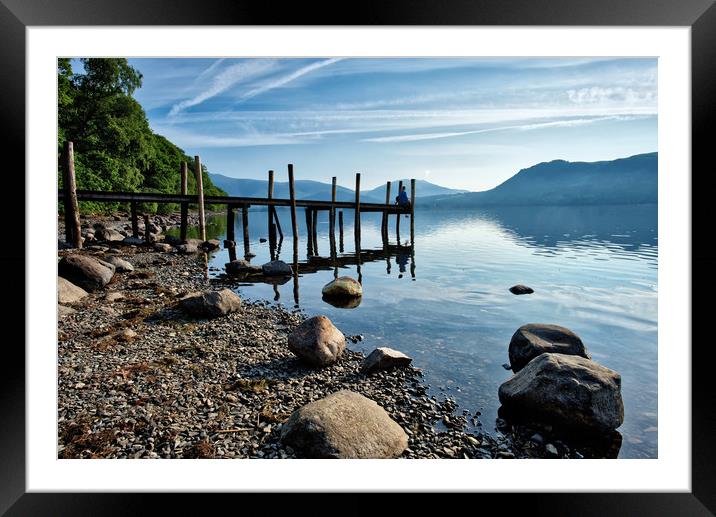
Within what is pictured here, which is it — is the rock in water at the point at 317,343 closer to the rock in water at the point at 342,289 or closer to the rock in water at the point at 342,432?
the rock in water at the point at 342,432

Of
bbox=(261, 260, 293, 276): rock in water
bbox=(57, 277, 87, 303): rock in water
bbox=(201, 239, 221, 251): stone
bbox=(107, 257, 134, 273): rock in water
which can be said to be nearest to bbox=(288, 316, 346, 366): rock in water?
bbox=(57, 277, 87, 303): rock in water

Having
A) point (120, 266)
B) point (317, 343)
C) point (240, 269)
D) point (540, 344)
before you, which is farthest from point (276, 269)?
point (540, 344)

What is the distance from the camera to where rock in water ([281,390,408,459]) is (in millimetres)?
3795

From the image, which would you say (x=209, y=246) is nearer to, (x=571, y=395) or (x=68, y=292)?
(x=68, y=292)

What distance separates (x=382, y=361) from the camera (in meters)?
6.56

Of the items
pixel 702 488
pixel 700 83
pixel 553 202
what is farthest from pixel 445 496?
pixel 553 202

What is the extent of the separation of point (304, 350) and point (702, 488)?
5164mm

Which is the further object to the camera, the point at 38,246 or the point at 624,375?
the point at 624,375

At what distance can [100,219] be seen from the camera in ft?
104

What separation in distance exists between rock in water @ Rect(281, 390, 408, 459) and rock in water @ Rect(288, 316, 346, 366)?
2163 mm

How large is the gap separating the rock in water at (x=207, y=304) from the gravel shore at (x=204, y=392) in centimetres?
21

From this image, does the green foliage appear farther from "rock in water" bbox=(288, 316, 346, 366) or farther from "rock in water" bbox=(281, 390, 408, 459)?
"rock in water" bbox=(281, 390, 408, 459)

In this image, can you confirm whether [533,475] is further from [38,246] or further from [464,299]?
[464,299]
